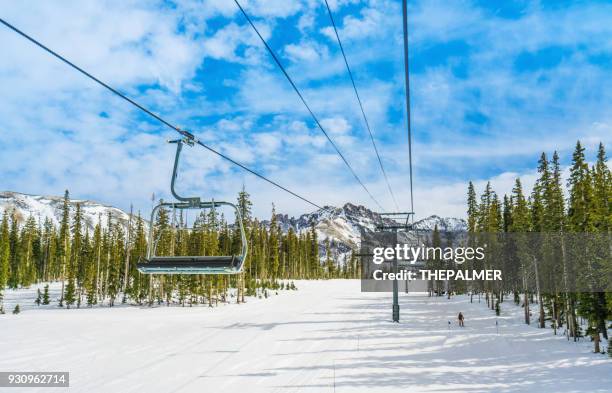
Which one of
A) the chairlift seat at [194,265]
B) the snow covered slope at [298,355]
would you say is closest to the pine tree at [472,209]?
the snow covered slope at [298,355]

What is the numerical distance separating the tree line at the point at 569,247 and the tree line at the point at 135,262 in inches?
1200

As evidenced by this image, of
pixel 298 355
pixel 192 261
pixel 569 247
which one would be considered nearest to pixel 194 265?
pixel 192 261

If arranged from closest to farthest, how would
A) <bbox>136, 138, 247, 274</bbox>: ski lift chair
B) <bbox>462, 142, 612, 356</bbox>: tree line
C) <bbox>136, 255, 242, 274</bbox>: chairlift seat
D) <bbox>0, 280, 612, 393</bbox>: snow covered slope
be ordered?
<bbox>136, 138, 247, 274</bbox>: ski lift chair → <bbox>136, 255, 242, 274</bbox>: chairlift seat → <bbox>0, 280, 612, 393</bbox>: snow covered slope → <bbox>462, 142, 612, 356</bbox>: tree line

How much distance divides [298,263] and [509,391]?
9882 cm

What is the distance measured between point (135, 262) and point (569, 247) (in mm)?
64414

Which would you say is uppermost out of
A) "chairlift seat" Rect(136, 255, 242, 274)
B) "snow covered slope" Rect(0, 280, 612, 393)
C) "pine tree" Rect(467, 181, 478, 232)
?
"pine tree" Rect(467, 181, 478, 232)

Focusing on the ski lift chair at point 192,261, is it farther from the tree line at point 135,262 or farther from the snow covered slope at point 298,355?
the tree line at point 135,262

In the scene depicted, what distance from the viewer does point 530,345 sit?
33594 mm

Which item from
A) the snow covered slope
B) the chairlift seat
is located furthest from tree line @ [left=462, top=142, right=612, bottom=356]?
the chairlift seat

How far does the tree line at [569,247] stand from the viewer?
106 feet

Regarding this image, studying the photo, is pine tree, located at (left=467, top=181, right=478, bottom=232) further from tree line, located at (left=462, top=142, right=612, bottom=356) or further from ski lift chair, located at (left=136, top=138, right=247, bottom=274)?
ski lift chair, located at (left=136, top=138, right=247, bottom=274)

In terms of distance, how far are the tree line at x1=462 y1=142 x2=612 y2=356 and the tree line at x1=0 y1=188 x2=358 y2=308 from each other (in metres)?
30.5

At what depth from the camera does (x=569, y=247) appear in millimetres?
38594

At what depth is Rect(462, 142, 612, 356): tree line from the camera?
32.4m
